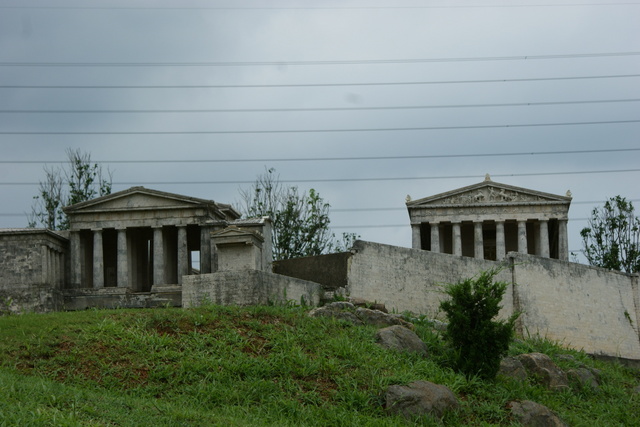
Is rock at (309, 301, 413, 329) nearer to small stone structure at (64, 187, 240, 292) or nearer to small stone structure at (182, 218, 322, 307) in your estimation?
small stone structure at (182, 218, 322, 307)

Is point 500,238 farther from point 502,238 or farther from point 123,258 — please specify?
point 123,258

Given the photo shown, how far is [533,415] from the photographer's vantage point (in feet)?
61.1

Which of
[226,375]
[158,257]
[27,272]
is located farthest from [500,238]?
[226,375]

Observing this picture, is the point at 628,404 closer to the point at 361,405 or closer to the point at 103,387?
the point at 361,405

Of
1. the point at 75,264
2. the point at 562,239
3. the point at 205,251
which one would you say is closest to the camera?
the point at 205,251

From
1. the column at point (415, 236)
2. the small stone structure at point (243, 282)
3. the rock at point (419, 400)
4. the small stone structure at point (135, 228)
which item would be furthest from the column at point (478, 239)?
the rock at point (419, 400)

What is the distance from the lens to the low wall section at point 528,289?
2817cm

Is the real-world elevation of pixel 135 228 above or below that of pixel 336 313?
above

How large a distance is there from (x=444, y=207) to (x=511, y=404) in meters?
34.0

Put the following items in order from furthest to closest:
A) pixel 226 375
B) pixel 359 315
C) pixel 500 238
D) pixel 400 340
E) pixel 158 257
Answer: pixel 500 238 → pixel 158 257 → pixel 359 315 → pixel 400 340 → pixel 226 375

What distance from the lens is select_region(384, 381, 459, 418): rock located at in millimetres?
17391

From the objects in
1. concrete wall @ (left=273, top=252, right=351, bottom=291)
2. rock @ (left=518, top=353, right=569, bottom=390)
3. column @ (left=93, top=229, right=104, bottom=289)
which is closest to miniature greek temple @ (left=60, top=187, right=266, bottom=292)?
column @ (left=93, top=229, right=104, bottom=289)

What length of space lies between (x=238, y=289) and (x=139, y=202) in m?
18.6

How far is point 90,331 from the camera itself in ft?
64.4
